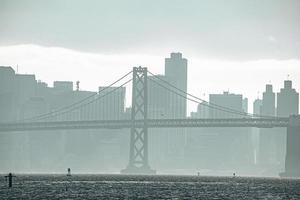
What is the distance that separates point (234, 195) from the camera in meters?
142

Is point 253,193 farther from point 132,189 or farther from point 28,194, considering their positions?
point 28,194

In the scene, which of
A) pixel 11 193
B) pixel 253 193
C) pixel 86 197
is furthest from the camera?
pixel 253 193

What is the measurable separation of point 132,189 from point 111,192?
11769 millimetres


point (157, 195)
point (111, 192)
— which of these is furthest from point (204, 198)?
point (111, 192)

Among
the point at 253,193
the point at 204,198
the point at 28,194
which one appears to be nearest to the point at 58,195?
the point at 28,194

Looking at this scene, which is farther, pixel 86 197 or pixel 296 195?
pixel 296 195

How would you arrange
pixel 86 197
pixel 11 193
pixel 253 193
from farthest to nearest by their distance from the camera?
1. pixel 253 193
2. pixel 11 193
3. pixel 86 197

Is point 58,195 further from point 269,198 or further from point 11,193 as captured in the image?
point 269,198

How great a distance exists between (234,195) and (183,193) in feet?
23.1

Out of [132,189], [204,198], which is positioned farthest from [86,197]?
[132,189]

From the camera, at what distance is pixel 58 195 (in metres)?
135

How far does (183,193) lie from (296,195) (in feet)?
48.0

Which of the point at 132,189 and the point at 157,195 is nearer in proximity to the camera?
the point at 157,195

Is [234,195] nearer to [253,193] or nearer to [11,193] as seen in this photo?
[253,193]
